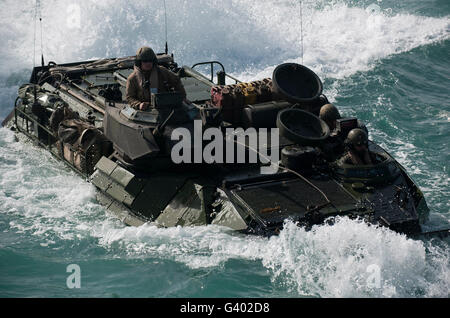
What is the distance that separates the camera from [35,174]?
15.6 meters

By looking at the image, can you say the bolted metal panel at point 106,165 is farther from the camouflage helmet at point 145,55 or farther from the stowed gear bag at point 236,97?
the stowed gear bag at point 236,97

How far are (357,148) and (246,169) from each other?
182 centimetres

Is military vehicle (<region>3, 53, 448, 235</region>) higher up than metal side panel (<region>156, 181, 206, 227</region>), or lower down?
higher up

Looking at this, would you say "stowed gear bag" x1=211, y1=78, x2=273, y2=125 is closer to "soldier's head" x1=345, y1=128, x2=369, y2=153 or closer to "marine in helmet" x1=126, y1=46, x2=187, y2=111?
"marine in helmet" x1=126, y1=46, x2=187, y2=111

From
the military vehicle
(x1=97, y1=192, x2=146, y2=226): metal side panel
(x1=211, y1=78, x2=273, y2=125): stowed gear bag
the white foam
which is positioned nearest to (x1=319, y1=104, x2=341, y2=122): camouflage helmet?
the military vehicle

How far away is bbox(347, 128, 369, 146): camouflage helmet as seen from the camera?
39.5 ft

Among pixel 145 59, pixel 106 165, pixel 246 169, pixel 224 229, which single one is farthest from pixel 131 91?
pixel 224 229

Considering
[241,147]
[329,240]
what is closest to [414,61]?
[241,147]

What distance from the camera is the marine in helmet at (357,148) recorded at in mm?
12062

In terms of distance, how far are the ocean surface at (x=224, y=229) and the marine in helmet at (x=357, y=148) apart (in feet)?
5.06

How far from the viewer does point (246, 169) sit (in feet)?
40.8

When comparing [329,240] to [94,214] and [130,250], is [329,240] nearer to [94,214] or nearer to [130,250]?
[130,250]

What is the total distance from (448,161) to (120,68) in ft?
24.6

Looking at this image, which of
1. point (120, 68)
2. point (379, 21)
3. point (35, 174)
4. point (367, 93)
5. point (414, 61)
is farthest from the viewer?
point (379, 21)
